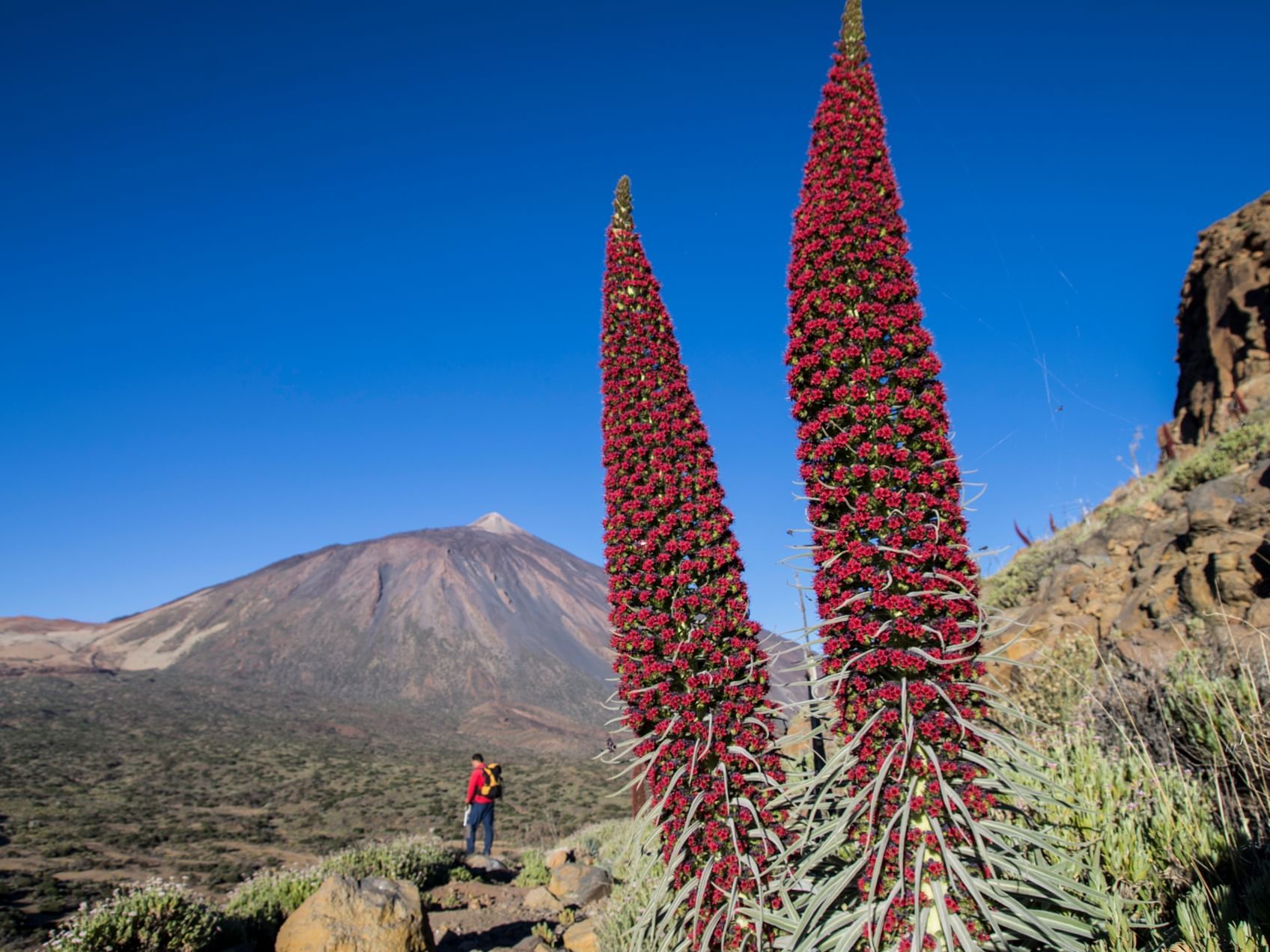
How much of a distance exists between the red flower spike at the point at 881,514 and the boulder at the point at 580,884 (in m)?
7.76

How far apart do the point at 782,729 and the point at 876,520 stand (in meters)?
1.85

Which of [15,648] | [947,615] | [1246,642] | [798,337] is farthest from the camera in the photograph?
[15,648]

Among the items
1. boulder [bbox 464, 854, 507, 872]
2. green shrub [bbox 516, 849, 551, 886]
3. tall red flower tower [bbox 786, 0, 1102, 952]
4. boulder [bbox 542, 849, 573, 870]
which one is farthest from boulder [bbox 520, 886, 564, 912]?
tall red flower tower [bbox 786, 0, 1102, 952]

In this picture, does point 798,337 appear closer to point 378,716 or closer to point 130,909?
point 130,909

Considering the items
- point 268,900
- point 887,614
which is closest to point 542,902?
point 268,900

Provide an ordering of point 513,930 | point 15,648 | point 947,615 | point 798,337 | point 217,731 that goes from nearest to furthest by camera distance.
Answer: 1. point 947,615
2. point 798,337
3. point 513,930
4. point 217,731
5. point 15,648

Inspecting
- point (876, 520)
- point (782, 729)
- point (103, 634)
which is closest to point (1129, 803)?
point (782, 729)

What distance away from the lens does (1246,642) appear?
5.85 m

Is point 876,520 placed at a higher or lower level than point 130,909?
higher

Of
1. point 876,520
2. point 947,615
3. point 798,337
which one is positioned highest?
point 798,337

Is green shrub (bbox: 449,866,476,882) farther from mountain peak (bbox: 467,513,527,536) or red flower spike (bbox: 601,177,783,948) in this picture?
mountain peak (bbox: 467,513,527,536)

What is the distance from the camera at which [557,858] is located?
12.4 m

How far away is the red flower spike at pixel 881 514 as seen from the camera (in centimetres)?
283

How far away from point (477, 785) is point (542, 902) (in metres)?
3.84
